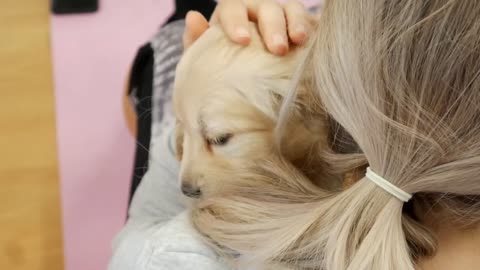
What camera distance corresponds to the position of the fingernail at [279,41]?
588 mm

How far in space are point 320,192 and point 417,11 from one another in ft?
0.62

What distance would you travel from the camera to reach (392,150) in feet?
1.52

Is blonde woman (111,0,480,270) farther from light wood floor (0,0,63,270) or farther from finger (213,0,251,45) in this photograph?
light wood floor (0,0,63,270)

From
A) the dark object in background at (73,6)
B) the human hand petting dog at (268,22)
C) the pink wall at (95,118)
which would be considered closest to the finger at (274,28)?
the human hand petting dog at (268,22)

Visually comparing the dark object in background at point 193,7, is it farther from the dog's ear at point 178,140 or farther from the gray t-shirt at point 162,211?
the dog's ear at point 178,140

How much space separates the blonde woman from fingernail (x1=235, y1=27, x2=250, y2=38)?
0.09 meters

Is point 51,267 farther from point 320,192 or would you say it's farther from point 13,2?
point 320,192

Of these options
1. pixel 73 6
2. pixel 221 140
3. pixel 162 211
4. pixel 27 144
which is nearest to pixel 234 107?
pixel 221 140

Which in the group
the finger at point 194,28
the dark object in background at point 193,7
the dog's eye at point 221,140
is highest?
the finger at point 194,28

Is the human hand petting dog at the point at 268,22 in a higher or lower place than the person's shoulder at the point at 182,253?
higher

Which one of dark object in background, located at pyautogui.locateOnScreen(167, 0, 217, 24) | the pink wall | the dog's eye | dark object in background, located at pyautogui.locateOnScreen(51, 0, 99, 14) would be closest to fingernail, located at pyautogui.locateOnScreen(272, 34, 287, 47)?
the dog's eye

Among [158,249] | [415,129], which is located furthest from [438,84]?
[158,249]

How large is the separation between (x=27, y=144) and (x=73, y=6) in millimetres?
328

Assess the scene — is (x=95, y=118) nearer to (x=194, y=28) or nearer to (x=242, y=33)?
(x=194, y=28)
